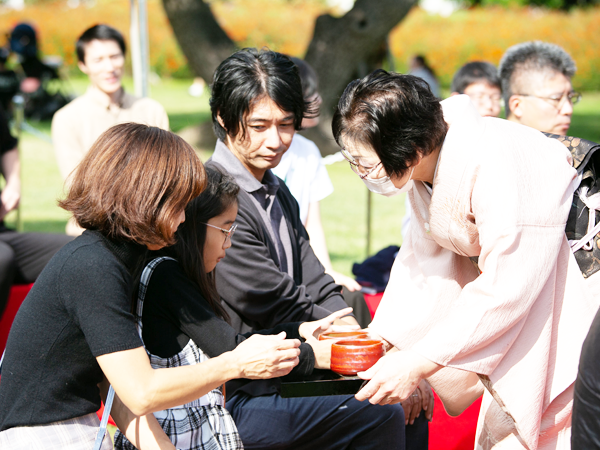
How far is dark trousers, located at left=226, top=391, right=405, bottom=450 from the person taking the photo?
224 centimetres

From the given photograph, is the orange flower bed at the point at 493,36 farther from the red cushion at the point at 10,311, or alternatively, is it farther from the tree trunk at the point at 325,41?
the red cushion at the point at 10,311

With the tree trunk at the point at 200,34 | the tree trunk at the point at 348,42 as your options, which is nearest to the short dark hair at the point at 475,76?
the tree trunk at the point at 348,42

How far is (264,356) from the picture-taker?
1872 mm

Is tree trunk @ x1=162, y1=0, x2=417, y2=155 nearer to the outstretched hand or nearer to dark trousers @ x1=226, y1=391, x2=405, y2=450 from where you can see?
the outstretched hand

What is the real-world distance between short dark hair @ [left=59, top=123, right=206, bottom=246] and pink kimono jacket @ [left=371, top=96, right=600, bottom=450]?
0.78 metres

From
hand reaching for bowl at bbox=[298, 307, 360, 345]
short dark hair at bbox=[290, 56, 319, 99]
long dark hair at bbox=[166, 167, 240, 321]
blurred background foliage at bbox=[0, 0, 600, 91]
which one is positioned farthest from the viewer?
blurred background foliage at bbox=[0, 0, 600, 91]

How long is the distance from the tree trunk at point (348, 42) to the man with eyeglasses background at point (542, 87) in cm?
766

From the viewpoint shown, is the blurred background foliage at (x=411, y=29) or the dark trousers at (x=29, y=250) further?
the blurred background foliage at (x=411, y=29)

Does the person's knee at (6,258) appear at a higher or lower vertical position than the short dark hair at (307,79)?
lower

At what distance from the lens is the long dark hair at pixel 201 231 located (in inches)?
80.3

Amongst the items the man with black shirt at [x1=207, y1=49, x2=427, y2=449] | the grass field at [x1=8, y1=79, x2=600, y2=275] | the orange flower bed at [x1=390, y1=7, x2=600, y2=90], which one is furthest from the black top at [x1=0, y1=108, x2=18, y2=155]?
the orange flower bed at [x1=390, y1=7, x2=600, y2=90]

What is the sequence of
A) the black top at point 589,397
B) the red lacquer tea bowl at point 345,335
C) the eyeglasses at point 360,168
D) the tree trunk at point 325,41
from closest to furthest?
the black top at point 589,397
the eyeglasses at point 360,168
the red lacquer tea bowl at point 345,335
the tree trunk at point 325,41

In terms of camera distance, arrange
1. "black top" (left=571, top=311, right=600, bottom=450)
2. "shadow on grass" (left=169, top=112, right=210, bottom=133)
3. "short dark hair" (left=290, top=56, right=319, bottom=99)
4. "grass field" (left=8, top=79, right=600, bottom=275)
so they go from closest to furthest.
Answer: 1. "black top" (left=571, top=311, right=600, bottom=450)
2. "short dark hair" (left=290, top=56, right=319, bottom=99)
3. "grass field" (left=8, top=79, right=600, bottom=275)
4. "shadow on grass" (left=169, top=112, right=210, bottom=133)

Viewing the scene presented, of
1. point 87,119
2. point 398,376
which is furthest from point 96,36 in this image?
point 398,376
